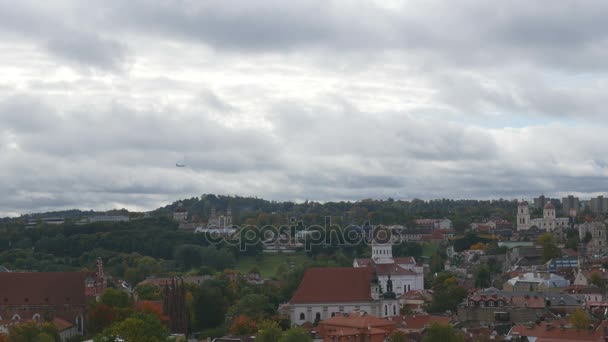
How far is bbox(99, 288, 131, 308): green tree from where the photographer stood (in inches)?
3320

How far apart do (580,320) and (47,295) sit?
45.9 meters

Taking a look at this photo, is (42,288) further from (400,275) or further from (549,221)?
(549,221)

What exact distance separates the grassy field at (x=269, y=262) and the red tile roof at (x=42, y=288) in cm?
5232

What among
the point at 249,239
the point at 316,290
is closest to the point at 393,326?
the point at 316,290

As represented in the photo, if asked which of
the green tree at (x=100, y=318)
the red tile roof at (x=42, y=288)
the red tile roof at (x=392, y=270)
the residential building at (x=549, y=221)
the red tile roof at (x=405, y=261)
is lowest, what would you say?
the green tree at (x=100, y=318)

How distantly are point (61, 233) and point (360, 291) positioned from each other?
92.7 meters

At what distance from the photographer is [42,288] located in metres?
91.1

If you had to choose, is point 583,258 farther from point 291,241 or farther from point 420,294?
point 291,241

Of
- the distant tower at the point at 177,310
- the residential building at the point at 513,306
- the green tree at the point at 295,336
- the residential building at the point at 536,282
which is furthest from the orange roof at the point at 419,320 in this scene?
the residential building at the point at 536,282

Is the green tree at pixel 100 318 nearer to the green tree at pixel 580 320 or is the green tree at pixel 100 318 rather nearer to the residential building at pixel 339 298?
the residential building at pixel 339 298

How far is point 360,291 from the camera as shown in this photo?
276ft

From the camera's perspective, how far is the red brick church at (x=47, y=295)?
88938 mm

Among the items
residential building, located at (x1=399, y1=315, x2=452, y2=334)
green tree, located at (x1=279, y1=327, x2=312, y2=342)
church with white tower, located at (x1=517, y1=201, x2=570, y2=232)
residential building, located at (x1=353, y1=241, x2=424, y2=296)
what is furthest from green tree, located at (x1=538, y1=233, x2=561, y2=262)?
green tree, located at (x1=279, y1=327, x2=312, y2=342)

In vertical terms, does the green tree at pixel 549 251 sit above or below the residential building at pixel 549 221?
below
